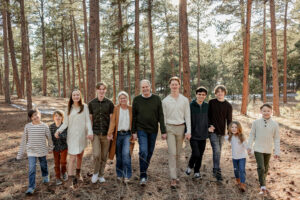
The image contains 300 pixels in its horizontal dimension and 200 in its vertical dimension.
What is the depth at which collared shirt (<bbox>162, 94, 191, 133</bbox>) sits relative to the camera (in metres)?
4.34

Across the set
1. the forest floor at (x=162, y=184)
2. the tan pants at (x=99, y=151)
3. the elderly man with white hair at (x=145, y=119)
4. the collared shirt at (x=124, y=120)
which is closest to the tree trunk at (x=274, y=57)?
the forest floor at (x=162, y=184)

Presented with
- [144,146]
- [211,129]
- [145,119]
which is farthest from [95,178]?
[211,129]

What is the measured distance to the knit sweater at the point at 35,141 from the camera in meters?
4.06

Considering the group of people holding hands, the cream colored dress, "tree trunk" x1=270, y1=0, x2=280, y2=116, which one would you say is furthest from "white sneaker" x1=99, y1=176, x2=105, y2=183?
"tree trunk" x1=270, y1=0, x2=280, y2=116

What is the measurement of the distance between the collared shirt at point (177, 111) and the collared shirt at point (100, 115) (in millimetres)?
1267

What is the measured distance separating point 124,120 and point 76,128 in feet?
3.37

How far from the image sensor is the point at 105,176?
4.86 m

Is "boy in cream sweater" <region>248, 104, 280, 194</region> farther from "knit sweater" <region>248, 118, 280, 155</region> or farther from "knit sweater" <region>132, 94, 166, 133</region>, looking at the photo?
"knit sweater" <region>132, 94, 166, 133</region>

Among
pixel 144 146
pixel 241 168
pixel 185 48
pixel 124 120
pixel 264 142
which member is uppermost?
pixel 185 48

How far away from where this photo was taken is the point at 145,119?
4.29 metres

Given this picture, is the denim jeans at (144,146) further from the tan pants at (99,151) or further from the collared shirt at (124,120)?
the tan pants at (99,151)

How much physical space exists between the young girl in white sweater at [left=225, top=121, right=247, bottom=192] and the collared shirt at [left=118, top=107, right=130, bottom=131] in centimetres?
221

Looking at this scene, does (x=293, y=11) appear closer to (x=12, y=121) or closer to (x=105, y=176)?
(x=105, y=176)

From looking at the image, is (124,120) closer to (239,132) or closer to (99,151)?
(99,151)
